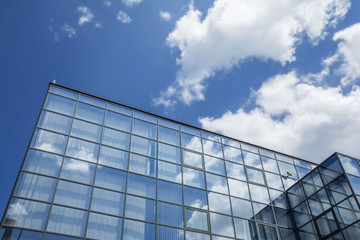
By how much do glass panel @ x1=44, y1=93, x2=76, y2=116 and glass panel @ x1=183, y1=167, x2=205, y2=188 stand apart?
756cm

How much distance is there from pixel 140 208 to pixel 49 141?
5.77 metres

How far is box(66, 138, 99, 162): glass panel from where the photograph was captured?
58.2 feet

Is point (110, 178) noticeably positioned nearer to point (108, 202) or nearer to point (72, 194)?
point (108, 202)

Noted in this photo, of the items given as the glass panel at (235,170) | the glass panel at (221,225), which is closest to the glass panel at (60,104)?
the glass panel at (221,225)

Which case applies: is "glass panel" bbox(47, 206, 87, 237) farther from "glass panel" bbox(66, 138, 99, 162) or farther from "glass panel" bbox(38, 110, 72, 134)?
"glass panel" bbox(38, 110, 72, 134)

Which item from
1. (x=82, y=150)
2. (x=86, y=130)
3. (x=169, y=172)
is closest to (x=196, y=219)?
(x=169, y=172)

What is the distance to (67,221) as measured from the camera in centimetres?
1509

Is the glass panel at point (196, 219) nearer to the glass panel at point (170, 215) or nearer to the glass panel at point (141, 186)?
the glass panel at point (170, 215)

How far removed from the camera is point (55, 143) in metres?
17.6

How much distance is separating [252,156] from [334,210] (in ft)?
20.6

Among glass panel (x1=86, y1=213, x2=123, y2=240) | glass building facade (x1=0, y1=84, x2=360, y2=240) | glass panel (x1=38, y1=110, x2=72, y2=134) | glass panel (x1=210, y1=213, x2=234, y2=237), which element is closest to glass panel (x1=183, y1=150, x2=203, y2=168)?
glass building facade (x1=0, y1=84, x2=360, y2=240)

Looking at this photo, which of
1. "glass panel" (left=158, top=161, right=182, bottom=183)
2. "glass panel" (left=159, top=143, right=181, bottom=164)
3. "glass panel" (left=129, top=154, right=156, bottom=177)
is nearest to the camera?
"glass panel" (left=129, top=154, right=156, bottom=177)

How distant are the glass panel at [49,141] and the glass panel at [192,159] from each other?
7.36 meters

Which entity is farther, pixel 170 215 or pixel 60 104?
pixel 60 104
